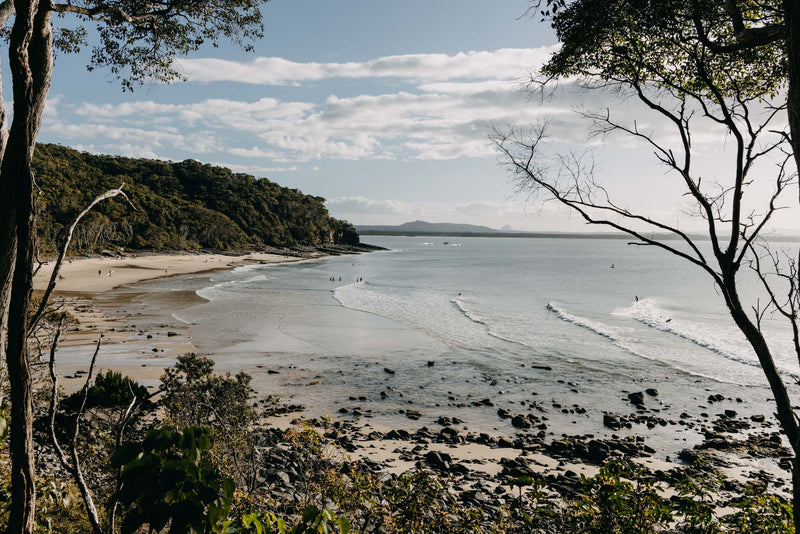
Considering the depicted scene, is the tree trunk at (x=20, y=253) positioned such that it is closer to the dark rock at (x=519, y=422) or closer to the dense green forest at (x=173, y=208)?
the dark rock at (x=519, y=422)

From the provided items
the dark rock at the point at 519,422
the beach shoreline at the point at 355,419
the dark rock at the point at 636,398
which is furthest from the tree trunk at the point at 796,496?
the dark rock at the point at 636,398

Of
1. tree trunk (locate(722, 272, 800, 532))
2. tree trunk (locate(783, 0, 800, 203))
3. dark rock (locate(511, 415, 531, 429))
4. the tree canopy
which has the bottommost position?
dark rock (locate(511, 415, 531, 429))

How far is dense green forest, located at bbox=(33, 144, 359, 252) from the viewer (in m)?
69.0

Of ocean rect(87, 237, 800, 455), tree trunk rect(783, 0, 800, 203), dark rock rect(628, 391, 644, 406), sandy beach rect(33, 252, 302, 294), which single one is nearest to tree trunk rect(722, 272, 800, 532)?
tree trunk rect(783, 0, 800, 203)

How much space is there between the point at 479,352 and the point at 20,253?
23.5m

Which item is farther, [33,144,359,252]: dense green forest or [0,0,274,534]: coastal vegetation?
[33,144,359,252]: dense green forest

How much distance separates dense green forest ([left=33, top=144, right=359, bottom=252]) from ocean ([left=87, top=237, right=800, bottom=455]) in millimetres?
25343

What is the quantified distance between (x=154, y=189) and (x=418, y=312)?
288ft

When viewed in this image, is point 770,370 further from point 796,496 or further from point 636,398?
point 636,398

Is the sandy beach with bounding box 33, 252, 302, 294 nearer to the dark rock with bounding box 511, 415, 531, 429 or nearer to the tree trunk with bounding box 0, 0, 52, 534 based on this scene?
the dark rock with bounding box 511, 415, 531, 429

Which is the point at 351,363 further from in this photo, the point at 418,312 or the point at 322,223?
the point at 322,223

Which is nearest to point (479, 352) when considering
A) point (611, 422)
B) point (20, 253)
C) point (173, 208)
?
point (611, 422)

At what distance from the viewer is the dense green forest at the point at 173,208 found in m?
69.0

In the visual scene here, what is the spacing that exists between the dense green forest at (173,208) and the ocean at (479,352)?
25.3 m
